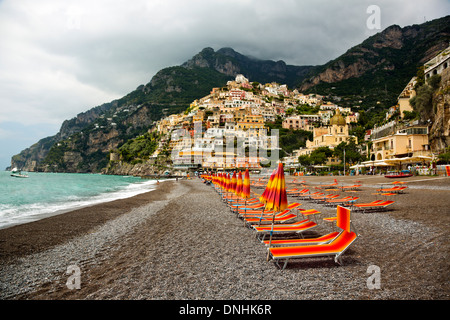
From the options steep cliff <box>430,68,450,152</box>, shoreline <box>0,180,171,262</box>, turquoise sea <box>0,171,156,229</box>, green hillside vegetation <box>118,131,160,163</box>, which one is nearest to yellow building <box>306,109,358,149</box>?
steep cliff <box>430,68,450,152</box>

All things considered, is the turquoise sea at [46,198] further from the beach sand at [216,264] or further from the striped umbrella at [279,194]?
the striped umbrella at [279,194]

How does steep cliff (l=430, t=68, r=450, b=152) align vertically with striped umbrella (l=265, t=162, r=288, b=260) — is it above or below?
above

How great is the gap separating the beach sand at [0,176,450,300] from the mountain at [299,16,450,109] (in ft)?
415

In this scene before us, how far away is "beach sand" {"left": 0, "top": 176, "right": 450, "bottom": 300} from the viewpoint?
3695 millimetres

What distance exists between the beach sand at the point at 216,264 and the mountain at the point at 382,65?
12646 cm

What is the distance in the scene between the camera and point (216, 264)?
15.9 feet

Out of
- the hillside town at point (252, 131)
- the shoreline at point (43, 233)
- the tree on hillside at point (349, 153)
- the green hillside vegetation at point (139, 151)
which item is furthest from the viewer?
the green hillside vegetation at point (139, 151)

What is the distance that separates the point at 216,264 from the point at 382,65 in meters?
186

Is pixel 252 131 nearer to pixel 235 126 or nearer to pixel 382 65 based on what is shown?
pixel 235 126

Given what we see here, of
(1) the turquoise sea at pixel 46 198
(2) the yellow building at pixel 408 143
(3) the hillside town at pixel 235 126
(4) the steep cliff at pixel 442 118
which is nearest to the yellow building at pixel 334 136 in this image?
(3) the hillside town at pixel 235 126

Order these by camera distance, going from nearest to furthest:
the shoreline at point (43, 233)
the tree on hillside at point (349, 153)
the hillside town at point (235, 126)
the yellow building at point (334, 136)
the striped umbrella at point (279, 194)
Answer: the striped umbrella at point (279, 194) → the shoreline at point (43, 233) → the tree on hillside at point (349, 153) → the yellow building at point (334, 136) → the hillside town at point (235, 126)

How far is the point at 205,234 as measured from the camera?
737 cm

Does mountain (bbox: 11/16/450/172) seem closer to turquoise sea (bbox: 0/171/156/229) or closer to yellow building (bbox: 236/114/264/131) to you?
yellow building (bbox: 236/114/264/131)

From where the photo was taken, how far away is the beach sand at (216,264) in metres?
3.70
